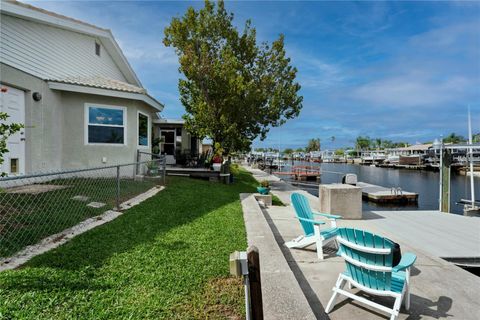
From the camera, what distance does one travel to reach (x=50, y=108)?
384 inches

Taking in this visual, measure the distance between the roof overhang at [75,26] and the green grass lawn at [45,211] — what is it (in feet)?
17.7

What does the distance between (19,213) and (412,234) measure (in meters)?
8.72

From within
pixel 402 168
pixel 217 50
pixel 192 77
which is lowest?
pixel 402 168

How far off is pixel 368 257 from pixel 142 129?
11199 mm

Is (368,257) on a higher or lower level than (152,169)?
lower

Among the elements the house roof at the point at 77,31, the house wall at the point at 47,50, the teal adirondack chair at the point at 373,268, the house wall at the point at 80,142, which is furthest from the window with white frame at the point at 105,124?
the teal adirondack chair at the point at 373,268

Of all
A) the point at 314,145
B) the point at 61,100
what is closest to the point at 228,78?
the point at 61,100

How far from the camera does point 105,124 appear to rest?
Result: 10.9 metres

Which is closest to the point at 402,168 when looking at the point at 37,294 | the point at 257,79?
the point at 257,79

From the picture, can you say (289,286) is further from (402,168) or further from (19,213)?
(402,168)

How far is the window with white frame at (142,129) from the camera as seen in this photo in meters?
12.1

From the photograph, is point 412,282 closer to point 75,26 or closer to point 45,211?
point 45,211

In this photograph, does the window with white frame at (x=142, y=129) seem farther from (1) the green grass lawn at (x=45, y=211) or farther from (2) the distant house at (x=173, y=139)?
(2) the distant house at (x=173, y=139)

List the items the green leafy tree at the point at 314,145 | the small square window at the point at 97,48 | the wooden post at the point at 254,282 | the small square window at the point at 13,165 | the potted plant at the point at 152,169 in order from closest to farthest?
the wooden post at the point at 254,282, the small square window at the point at 13,165, the potted plant at the point at 152,169, the small square window at the point at 97,48, the green leafy tree at the point at 314,145
